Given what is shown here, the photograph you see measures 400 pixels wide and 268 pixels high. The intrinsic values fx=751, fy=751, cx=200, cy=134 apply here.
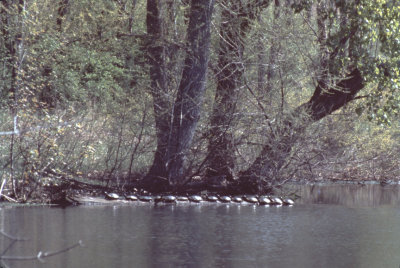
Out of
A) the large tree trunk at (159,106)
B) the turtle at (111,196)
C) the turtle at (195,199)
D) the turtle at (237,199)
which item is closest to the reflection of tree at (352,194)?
the turtle at (237,199)

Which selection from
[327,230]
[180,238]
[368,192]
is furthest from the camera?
[368,192]

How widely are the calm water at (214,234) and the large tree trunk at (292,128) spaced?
130 centimetres

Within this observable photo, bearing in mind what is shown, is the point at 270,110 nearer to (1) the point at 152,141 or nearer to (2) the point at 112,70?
(1) the point at 152,141

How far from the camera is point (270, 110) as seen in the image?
17953 millimetres

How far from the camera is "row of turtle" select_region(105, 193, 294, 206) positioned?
17.1 meters

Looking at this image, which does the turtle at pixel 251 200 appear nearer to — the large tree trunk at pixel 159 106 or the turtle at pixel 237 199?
the turtle at pixel 237 199

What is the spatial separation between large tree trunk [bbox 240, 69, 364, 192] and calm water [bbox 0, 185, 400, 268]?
1298 mm

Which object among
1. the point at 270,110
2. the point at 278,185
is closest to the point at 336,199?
the point at 278,185

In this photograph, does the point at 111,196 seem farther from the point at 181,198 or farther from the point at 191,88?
the point at 191,88

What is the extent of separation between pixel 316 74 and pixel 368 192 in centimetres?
365

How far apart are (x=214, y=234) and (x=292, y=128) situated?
18.2 ft

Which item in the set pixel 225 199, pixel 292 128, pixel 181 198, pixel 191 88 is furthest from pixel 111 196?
pixel 292 128

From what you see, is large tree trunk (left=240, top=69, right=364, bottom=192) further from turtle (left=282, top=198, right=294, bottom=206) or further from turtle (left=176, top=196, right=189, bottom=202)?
turtle (left=176, top=196, right=189, bottom=202)

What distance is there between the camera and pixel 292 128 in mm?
17719
